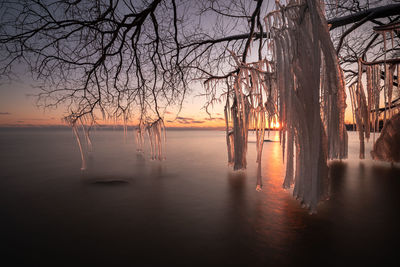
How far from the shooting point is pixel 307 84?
2.26m

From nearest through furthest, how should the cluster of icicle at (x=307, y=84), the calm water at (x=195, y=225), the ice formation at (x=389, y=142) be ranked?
the calm water at (x=195, y=225) → the cluster of icicle at (x=307, y=84) → the ice formation at (x=389, y=142)

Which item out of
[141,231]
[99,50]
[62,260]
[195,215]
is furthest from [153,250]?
[99,50]

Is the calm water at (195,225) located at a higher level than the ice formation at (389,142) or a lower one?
lower

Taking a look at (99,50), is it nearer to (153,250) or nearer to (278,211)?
(153,250)

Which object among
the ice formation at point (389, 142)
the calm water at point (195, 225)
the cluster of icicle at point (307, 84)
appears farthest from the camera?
the ice formation at point (389, 142)

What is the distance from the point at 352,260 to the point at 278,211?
114 centimetres

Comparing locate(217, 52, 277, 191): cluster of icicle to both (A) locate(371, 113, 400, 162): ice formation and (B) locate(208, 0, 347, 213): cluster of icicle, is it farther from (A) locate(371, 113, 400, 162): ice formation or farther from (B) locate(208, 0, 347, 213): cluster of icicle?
(A) locate(371, 113, 400, 162): ice formation

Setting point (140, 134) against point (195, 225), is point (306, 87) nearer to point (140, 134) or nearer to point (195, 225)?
point (195, 225)

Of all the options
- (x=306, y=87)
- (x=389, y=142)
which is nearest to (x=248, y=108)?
(x=306, y=87)

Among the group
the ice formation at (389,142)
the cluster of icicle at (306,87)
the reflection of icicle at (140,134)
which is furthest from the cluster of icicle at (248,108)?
the ice formation at (389,142)

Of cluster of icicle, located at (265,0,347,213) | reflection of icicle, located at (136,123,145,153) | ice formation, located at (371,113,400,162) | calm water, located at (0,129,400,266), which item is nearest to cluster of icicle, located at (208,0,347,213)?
cluster of icicle, located at (265,0,347,213)

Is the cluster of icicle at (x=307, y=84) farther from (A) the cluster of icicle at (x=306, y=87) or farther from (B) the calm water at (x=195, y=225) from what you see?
(B) the calm water at (x=195, y=225)

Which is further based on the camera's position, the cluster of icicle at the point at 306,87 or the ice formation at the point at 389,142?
the ice formation at the point at 389,142

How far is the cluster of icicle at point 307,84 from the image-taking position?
217 cm
